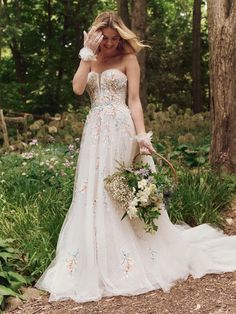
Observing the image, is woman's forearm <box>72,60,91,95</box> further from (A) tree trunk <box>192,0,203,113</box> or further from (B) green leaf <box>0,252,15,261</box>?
(A) tree trunk <box>192,0,203,113</box>

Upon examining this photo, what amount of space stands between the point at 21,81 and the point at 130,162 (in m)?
17.3

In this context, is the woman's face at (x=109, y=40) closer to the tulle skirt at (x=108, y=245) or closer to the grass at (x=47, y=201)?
the tulle skirt at (x=108, y=245)

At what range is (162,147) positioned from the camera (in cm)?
809

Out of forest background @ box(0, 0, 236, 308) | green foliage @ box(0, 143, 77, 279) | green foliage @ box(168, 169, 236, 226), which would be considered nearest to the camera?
green foliage @ box(0, 143, 77, 279)

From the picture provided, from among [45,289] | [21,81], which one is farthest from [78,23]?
[45,289]

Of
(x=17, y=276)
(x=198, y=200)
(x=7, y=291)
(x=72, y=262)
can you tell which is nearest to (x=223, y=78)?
(x=198, y=200)

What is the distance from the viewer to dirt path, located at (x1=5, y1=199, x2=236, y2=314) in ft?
12.9

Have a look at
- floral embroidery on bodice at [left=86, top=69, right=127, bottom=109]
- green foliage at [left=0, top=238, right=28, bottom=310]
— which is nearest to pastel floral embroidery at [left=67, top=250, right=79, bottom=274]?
green foliage at [left=0, top=238, right=28, bottom=310]

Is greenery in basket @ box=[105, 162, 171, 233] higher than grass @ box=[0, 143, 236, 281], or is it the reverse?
greenery in basket @ box=[105, 162, 171, 233]

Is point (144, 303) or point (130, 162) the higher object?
point (130, 162)

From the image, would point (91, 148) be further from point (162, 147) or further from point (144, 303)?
point (162, 147)

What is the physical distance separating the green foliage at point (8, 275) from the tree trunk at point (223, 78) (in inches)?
127

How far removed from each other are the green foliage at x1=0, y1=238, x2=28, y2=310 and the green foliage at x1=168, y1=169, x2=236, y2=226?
5.73 feet

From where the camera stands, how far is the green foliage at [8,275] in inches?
172
